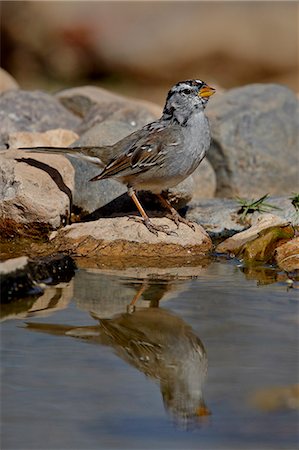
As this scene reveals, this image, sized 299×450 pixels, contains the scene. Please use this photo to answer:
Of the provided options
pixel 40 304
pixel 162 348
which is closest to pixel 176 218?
pixel 40 304

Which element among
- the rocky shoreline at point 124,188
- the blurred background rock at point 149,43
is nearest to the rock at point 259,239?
the rocky shoreline at point 124,188

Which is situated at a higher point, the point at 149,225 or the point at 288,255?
the point at 149,225

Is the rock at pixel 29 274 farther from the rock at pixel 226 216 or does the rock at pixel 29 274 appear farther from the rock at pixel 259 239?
the rock at pixel 226 216

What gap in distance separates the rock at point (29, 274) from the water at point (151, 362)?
10 cm

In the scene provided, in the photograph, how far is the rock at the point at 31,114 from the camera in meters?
9.89

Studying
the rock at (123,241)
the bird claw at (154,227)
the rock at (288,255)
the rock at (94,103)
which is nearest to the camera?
the rock at (288,255)

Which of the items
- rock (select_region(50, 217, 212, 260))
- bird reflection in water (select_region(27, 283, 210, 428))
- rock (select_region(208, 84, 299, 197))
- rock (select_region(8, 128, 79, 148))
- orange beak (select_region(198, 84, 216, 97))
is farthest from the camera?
rock (select_region(208, 84, 299, 197))

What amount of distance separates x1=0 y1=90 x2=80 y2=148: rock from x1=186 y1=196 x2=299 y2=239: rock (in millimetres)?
2126

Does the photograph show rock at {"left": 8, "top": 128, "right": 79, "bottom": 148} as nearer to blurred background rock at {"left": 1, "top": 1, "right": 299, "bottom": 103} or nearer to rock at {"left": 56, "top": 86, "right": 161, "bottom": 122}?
rock at {"left": 56, "top": 86, "right": 161, "bottom": 122}

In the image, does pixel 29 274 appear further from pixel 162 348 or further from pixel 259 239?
pixel 259 239

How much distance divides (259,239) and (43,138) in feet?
8.38

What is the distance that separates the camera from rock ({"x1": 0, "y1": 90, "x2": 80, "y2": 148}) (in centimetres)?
989

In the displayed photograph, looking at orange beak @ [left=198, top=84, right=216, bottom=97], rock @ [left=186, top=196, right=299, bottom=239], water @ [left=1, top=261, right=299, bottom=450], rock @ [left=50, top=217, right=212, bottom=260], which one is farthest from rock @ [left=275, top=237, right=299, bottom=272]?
orange beak @ [left=198, top=84, right=216, bottom=97]

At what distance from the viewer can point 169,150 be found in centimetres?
762
